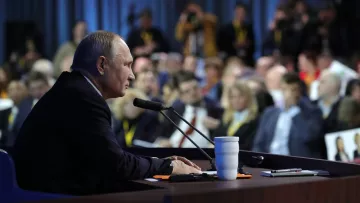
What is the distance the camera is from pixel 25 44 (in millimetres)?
13867

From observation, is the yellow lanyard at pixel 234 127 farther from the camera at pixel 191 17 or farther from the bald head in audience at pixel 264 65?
the camera at pixel 191 17

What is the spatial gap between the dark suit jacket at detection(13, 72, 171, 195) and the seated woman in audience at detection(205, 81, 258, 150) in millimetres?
4199

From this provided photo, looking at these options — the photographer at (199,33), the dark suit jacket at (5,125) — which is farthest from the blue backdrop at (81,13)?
the dark suit jacket at (5,125)

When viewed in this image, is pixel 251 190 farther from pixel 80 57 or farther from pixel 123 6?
pixel 123 6

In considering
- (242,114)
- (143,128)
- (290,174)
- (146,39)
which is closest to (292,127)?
(242,114)

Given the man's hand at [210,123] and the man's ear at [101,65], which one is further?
the man's hand at [210,123]

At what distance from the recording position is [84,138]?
3281 millimetres

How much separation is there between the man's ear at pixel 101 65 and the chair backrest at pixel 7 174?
21.1 inches

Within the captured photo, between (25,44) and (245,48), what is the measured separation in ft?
12.5

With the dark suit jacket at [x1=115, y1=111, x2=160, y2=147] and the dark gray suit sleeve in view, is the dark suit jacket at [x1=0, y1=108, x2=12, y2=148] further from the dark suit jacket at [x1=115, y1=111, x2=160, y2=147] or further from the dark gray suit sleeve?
the dark gray suit sleeve

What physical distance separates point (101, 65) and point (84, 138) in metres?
0.41

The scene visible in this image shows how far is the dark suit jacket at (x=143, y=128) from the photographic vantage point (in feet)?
26.4

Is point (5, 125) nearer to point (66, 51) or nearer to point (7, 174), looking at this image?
point (66, 51)

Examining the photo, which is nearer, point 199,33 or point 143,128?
point 143,128
